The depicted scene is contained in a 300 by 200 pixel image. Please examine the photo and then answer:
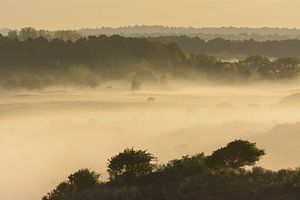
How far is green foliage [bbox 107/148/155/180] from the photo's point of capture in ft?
124

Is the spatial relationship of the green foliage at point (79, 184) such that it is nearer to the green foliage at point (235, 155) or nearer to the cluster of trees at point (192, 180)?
the cluster of trees at point (192, 180)

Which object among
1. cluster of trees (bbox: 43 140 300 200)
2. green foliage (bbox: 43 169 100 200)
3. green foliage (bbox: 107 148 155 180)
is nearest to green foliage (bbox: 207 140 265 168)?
cluster of trees (bbox: 43 140 300 200)

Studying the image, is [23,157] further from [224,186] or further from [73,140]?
[224,186]

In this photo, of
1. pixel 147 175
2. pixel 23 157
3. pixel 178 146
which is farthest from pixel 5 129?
pixel 147 175

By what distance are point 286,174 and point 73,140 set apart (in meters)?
133

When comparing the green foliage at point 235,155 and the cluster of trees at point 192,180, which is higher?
the green foliage at point 235,155

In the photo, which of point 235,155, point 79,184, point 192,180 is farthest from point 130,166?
point 235,155

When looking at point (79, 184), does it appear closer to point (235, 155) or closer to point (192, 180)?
point (192, 180)

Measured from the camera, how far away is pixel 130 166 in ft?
125

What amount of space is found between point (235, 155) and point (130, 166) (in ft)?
23.4

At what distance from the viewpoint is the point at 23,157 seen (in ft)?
472

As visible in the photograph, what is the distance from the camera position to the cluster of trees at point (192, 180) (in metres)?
33.2

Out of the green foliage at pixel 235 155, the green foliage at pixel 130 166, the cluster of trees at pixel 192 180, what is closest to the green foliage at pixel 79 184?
the cluster of trees at pixel 192 180

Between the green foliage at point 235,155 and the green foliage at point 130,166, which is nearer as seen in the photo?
the green foliage at point 130,166
